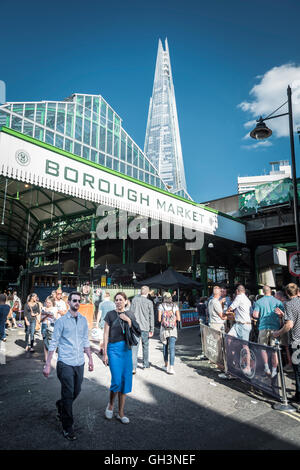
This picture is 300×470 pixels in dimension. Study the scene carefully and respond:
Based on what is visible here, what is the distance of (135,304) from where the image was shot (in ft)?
22.8

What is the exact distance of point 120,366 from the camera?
160 inches

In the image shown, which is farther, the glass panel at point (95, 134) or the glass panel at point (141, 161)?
the glass panel at point (141, 161)

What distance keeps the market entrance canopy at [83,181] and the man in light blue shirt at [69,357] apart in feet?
20.8

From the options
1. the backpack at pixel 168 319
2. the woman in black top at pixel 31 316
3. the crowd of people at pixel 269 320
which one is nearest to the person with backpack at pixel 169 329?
the backpack at pixel 168 319

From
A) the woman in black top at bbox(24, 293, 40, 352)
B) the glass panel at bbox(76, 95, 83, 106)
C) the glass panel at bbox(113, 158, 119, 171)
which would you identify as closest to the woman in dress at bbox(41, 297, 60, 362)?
the woman in black top at bbox(24, 293, 40, 352)

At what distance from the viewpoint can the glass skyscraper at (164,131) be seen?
144250 millimetres

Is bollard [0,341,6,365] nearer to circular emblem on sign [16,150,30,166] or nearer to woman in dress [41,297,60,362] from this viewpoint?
woman in dress [41,297,60,362]

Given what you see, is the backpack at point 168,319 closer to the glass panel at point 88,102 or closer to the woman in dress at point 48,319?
the woman in dress at point 48,319

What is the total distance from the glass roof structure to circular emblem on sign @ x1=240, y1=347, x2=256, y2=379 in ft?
73.4

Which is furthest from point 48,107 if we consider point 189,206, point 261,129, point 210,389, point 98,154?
point 210,389

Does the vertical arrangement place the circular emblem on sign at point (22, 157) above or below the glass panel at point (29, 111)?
below

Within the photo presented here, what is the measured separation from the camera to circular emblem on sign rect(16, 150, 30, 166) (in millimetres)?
8906

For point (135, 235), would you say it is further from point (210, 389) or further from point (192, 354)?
point (210, 389)

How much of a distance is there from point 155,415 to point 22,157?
811 centimetres
